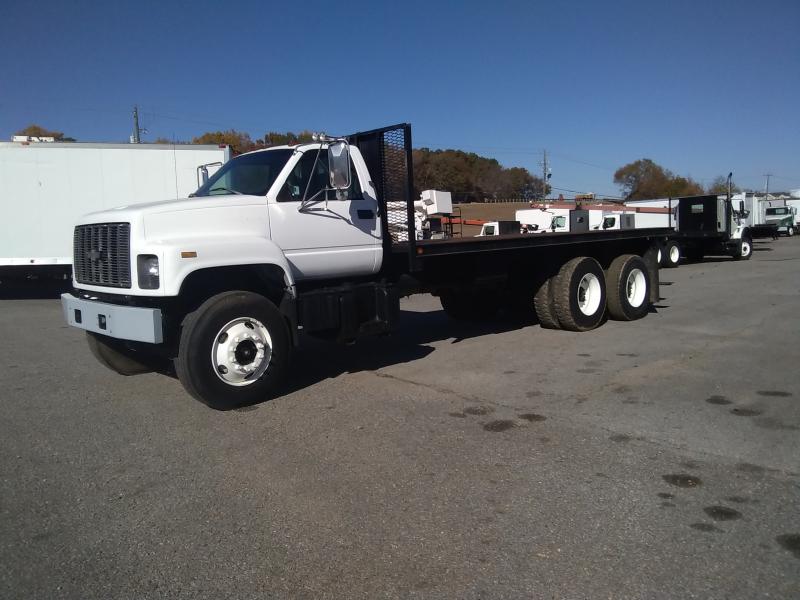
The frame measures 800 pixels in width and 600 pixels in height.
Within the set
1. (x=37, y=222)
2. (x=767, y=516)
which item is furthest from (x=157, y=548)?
(x=37, y=222)

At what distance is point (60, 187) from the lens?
16.2m

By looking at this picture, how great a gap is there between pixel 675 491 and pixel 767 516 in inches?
20.5

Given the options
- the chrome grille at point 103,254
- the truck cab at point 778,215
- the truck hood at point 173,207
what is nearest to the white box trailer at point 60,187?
the chrome grille at point 103,254

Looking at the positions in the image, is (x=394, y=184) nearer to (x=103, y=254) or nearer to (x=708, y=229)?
(x=103, y=254)

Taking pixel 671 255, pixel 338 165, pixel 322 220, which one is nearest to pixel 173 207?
pixel 322 220

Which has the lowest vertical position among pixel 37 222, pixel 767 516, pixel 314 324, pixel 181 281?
pixel 767 516

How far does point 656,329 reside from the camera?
9977 millimetres

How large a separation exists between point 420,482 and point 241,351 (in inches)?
97.2

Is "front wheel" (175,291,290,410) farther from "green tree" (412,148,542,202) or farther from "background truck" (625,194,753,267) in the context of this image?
"background truck" (625,194,753,267)

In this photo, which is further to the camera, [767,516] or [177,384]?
[177,384]

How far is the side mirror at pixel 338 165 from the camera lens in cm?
661

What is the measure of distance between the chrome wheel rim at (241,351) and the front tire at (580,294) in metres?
5.21

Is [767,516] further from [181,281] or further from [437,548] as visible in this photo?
[181,281]

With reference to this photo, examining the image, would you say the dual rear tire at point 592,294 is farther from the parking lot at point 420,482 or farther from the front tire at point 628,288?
the parking lot at point 420,482
